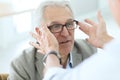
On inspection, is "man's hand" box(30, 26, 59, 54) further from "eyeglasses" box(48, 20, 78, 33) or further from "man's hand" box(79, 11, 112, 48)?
"man's hand" box(79, 11, 112, 48)

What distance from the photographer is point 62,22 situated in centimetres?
181

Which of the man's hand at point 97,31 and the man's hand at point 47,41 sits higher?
the man's hand at point 47,41

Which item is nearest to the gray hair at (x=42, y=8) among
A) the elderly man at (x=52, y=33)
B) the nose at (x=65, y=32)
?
the elderly man at (x=52, y=33)

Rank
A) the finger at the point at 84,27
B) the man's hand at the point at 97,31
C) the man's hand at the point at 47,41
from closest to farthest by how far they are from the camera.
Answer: the man's hand at the point at 47,41, the man's hand at the point at 97,31, the finger at the point at 84,27

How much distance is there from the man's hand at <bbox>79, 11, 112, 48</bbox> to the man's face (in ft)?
0.33

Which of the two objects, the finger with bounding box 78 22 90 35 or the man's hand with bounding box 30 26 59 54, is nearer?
the man's hand with bounding box 30 26 59 54

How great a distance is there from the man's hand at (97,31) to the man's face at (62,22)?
4.0 inches

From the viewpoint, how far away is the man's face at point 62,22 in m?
1.78

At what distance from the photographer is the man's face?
5.85 feet

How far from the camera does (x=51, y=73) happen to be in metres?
1.06

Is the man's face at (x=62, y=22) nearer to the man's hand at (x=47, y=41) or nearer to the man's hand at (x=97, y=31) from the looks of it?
the man's hand at (x=97, y=31)

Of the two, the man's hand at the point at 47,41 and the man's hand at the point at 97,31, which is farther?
the man's hand at the point at 97,31

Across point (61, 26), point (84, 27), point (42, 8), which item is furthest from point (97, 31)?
point (42, 8)

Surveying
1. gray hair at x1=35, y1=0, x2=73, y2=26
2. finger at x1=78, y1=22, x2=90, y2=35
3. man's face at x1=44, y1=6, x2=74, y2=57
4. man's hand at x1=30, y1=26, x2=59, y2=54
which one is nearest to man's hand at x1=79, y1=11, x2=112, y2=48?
finger at x1=78, y1=22, x2=90, y2=35
